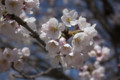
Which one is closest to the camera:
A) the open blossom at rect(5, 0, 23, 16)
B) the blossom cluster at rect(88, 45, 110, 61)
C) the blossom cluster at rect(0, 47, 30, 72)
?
the open blossom at rect(5, 0, 23, 16)

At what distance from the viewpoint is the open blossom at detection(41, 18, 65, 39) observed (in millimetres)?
1132

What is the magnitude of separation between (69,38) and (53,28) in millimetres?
144

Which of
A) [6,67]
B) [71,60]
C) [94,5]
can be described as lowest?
[71,60]

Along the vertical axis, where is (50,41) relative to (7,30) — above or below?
below

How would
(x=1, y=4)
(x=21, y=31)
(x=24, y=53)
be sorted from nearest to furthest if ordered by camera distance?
(x=1, y=4) → (x=21, y=31) → (x=24, y=53)

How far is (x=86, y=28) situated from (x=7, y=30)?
0.59 m

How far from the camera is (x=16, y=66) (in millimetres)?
1403

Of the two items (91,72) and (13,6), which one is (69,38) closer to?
(13,6)

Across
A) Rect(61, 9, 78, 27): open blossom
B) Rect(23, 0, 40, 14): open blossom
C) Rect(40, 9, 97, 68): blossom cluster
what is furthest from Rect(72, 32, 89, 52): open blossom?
Rect(23, 0, 40, 14): open blossom

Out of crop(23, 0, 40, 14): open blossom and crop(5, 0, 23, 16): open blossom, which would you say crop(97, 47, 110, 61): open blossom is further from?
crop(5, 0, 23, 16): open blossom

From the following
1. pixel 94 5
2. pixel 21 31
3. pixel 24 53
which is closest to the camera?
pixel 21 31

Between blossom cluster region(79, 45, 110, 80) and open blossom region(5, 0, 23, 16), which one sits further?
blossom cluster region(79, 45, 110, 80)

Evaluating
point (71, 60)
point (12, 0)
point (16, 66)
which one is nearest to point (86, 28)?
point (71, 60)

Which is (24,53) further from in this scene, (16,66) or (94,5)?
(94,5)
